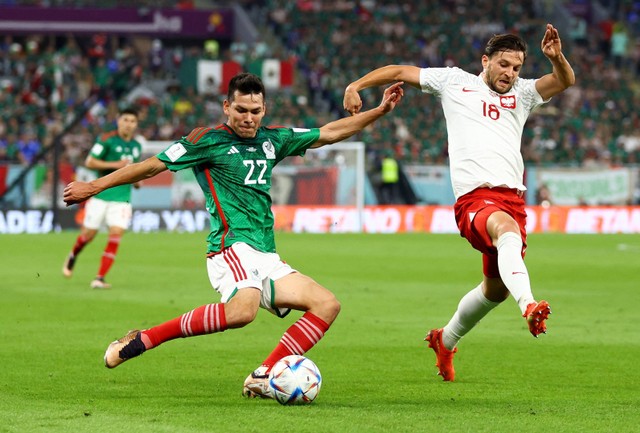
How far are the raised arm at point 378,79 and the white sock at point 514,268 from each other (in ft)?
4.02

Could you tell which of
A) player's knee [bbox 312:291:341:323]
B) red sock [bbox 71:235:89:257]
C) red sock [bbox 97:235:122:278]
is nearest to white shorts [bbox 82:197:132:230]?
red sock [bbox 71:235:89:257]

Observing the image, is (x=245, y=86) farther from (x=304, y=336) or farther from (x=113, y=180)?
(x=304, y=336)

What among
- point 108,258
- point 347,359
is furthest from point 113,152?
point 347,359

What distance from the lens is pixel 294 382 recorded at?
6621 mm

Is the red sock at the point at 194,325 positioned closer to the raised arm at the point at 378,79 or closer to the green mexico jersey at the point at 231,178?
the green mexico jersey at the point at 231,178

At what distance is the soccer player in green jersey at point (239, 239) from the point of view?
6.80 m

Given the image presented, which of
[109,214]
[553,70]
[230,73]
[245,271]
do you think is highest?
[230,73]

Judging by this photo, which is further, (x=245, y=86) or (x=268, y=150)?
(x=268, y=150)

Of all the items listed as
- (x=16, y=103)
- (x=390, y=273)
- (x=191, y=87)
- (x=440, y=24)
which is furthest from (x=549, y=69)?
(x=390, y=273)

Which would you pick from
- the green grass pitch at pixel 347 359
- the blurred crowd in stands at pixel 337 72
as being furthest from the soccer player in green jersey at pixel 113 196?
the blurred crowd in stands at pixel 337 72

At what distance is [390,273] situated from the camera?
698 inches

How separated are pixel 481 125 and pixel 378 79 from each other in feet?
2.53

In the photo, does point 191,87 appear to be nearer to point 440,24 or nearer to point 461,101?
point 440,24

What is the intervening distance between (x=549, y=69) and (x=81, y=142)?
17.0 m
